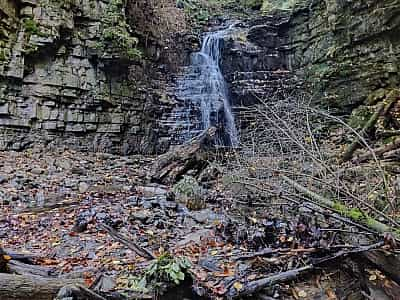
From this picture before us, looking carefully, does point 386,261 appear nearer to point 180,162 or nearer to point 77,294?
point 77,294

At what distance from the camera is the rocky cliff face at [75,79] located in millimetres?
9094

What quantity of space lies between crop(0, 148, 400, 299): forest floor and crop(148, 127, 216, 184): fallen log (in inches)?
14.4

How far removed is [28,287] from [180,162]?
5.57 meters

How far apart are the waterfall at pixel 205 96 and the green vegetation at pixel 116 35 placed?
8.47 feet

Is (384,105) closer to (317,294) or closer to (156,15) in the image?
(317,294)

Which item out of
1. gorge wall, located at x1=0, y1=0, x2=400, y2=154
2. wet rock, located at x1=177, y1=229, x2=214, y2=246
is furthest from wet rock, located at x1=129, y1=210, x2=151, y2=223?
gorge wall, located at x1=0, y1=0, x2=400, y2=154

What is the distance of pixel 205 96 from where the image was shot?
12.4 metres

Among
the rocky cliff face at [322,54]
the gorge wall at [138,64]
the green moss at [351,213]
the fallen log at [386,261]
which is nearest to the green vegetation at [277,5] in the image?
the rocky cliff face at [322,54]

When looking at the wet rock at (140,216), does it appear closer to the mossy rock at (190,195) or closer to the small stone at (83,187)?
the mossy rock at (190,195)

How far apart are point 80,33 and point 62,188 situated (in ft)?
17.1

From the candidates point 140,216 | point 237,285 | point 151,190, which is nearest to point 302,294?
point 237,285

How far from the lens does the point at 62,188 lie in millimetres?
7184

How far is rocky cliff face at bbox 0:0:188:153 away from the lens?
909 cm

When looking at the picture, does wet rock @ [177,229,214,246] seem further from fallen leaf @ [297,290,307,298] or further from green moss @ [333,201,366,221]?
green moss @ [333,201,366,221]
